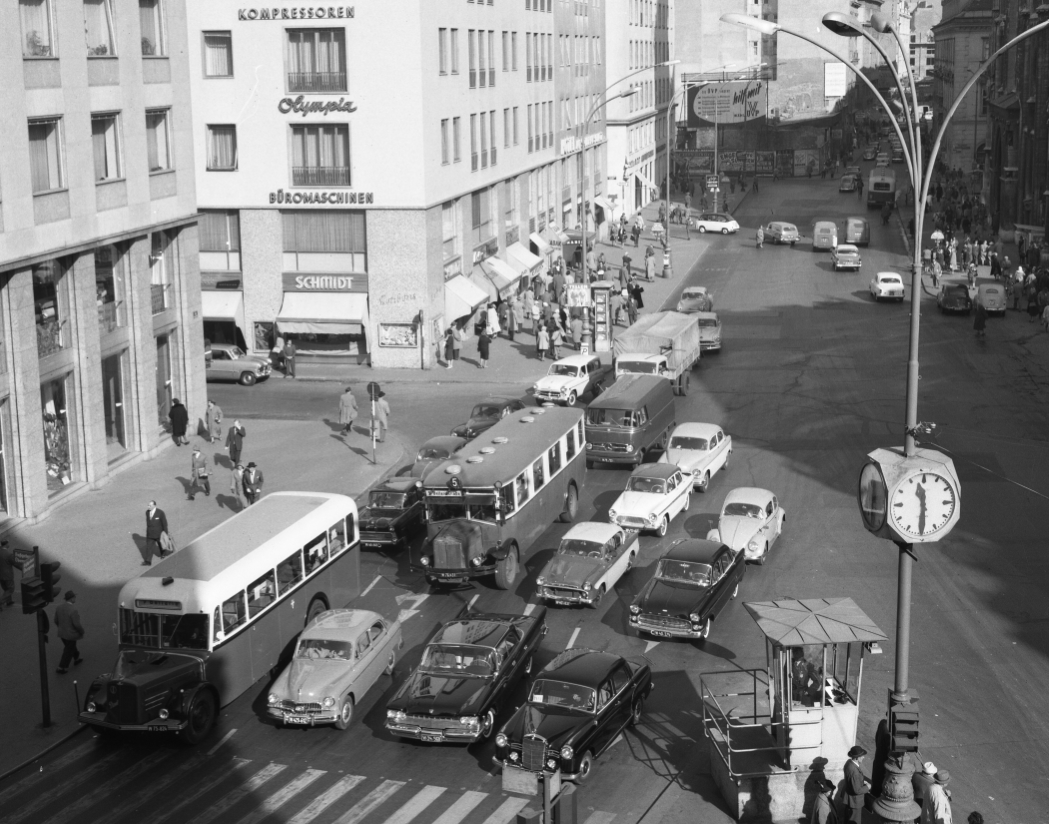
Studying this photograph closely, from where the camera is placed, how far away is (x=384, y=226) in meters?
53.1

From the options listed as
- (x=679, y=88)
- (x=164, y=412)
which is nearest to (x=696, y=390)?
(x=164, y=412)

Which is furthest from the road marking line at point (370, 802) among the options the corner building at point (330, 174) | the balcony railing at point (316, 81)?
the balcony railing at point (316, 81)

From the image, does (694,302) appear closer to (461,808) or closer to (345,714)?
(345,714)

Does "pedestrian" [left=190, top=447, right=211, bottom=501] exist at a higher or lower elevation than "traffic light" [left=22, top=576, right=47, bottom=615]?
lower

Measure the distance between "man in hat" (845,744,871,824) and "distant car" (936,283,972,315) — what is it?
47.5 meters

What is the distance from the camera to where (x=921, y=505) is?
55.1ft

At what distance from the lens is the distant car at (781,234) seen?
87.5 meters

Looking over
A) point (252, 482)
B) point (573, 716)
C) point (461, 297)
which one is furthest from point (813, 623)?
point (461, 297)

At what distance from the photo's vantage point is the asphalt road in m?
20.1

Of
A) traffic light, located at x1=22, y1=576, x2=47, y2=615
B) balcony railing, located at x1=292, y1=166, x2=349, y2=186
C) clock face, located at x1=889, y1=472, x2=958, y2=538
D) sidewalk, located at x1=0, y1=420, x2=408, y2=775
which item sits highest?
balcony railing, located at x1=292, y1=166, x2=349, y2=186

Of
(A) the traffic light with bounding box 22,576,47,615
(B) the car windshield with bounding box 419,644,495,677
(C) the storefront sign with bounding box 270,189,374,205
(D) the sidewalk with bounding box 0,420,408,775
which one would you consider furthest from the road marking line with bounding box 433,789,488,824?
(C) the storefront sign with bounding box 270,189,374,205

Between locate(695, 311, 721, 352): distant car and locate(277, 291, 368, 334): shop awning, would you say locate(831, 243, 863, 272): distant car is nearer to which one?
locate(695, 311, 721, 352): distant car

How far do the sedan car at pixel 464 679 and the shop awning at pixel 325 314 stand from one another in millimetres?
30703

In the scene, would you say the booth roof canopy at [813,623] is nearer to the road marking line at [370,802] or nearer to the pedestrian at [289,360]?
the road marking line at [370,802]
